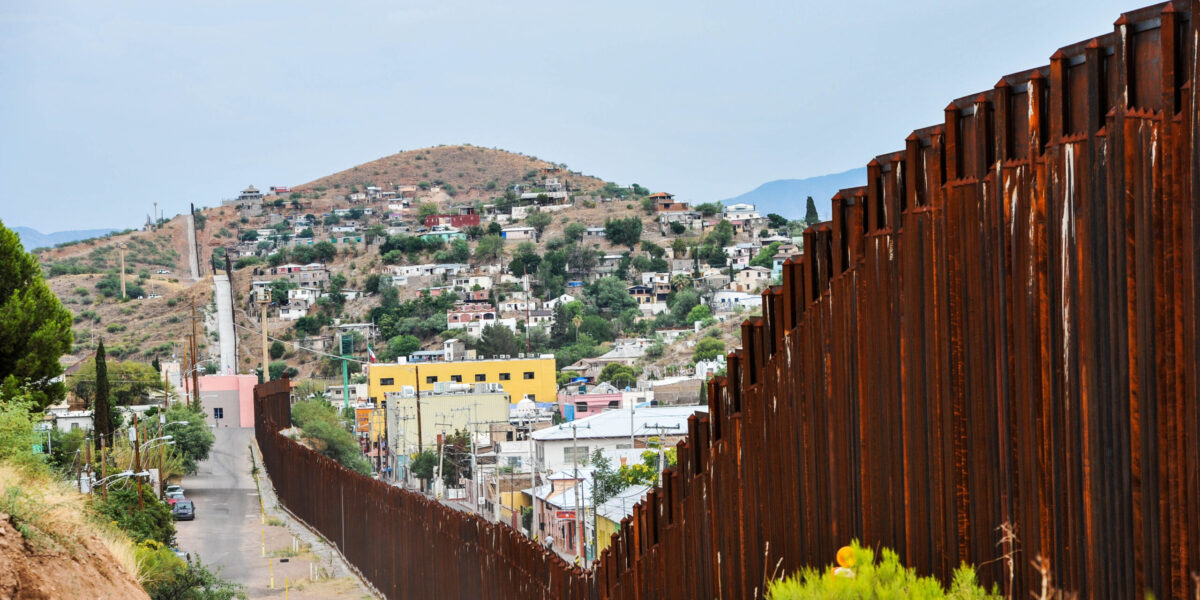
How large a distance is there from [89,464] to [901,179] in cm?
2932

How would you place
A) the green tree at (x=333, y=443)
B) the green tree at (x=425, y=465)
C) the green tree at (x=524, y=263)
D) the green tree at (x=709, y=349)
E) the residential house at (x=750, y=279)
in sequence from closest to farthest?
1. the green tree at (x=333, y=443)
2. the green tree at (x=425, y=465)
3. the green tree at (x=709, y=349)
4. the residential house at (x=750, y=279)
5. the green tree at (x=524, y=263)

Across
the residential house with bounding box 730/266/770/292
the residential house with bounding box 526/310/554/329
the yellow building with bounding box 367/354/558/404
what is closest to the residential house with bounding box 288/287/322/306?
the residential house with bounding box 526/310/554/329

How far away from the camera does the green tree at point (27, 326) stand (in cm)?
2252

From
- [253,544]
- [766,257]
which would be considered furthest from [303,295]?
[253,544]

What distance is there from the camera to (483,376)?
81000mm

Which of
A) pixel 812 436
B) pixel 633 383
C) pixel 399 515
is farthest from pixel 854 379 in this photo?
pixel 633 383

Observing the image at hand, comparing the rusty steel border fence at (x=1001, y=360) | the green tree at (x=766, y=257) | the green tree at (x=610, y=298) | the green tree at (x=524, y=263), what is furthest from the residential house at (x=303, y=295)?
the rusty steel border fence at (x=1001, y=360)

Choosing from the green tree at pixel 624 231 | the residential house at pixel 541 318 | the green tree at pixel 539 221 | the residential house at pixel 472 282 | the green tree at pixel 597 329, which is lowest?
the green tree at pixel 597 329

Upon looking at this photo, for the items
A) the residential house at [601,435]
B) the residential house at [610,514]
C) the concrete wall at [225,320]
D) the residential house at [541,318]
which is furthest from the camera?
the residential house at [541,318]

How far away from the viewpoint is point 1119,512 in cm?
530

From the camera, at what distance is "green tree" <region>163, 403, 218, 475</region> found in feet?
139

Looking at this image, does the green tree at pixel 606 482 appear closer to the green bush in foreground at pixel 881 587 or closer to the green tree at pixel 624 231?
the green bush in foreground at pixel 881 587

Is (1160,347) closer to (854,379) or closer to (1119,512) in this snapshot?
(1119,512)

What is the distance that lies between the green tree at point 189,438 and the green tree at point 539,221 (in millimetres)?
112536
